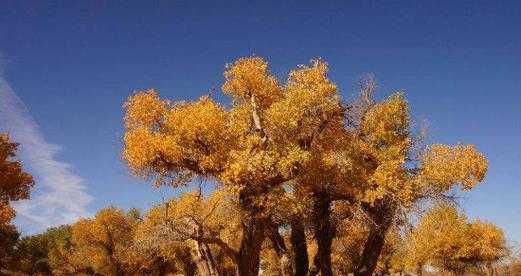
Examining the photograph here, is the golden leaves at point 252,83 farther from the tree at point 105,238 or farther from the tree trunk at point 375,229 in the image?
the tree at point 105,238

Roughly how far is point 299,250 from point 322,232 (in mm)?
2133

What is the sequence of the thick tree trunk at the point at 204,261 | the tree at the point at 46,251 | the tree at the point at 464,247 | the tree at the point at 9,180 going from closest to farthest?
the thick tree trunk at the point at 204,261
the tree at the point at 9,180
the tree at the point at 464,247
the tree at the point at 46,251

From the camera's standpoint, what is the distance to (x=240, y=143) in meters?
22.4

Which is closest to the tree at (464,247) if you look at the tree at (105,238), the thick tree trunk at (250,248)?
the thick tree trunk at (250,248)

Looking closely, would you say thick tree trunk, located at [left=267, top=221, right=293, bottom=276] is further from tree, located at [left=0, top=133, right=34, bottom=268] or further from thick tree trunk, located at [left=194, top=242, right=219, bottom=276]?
tree, located at [left=0, top=133, right=34, bottom=268]

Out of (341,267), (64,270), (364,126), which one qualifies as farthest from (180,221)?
(64,270)

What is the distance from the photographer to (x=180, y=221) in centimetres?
2295

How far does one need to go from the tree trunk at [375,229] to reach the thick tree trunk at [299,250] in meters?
3.85

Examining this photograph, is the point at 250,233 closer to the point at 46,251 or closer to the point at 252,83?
the point at 252,83

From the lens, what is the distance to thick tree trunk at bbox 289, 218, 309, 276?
2970 centimetres

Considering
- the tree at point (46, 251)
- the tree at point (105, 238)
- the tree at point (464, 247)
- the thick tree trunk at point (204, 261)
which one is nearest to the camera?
the thick tree trunk at point (204, 261)

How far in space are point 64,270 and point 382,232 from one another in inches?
2731

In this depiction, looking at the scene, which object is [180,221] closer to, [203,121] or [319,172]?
[203,121]

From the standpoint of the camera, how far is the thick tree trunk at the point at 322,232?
92.4 feet
